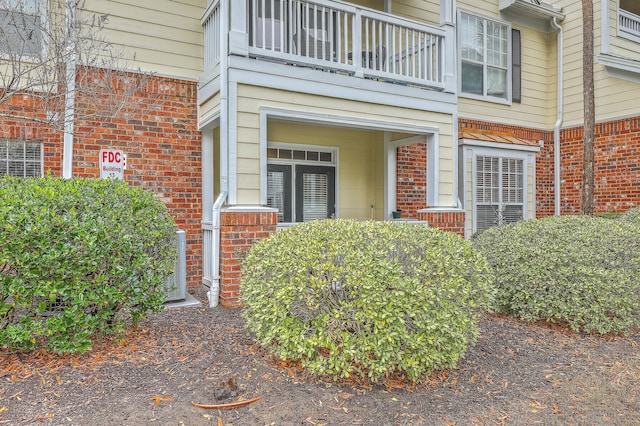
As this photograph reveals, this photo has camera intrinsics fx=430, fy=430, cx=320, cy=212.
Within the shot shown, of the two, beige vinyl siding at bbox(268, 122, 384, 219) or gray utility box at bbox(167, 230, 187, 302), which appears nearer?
gray utility box at bbox(167, 230, 187, 302)

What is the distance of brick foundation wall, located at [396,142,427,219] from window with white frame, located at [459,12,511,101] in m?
1.94

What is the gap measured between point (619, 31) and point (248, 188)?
33.8ft

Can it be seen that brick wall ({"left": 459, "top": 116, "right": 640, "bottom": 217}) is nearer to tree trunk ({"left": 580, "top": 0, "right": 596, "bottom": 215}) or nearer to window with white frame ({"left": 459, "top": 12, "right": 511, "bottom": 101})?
window with white frame ({"left": 459, "top": 12, "right": 511, "bottom": 101})

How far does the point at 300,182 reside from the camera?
333 inches

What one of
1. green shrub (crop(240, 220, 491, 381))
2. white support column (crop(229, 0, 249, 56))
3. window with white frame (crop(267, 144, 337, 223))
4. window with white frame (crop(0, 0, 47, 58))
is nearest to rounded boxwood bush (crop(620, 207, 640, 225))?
green shrub (crop(240, 220, 491, 381))

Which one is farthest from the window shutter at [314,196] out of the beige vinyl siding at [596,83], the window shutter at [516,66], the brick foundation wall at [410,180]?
the beige vinyl siding at [596,83]

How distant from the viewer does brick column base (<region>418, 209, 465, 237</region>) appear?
7.52 meters

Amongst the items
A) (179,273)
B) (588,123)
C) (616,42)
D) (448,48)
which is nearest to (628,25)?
(616,42)

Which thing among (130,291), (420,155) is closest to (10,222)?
(130,291)

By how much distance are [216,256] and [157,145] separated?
2.08m

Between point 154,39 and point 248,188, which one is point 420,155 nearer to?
point 248,188

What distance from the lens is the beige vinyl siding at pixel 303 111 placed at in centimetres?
580

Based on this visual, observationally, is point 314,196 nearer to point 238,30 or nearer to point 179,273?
point 179,273

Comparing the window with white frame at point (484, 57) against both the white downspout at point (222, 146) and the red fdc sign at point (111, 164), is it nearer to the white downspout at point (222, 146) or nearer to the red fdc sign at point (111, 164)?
the white downspout at point (222, 146)
